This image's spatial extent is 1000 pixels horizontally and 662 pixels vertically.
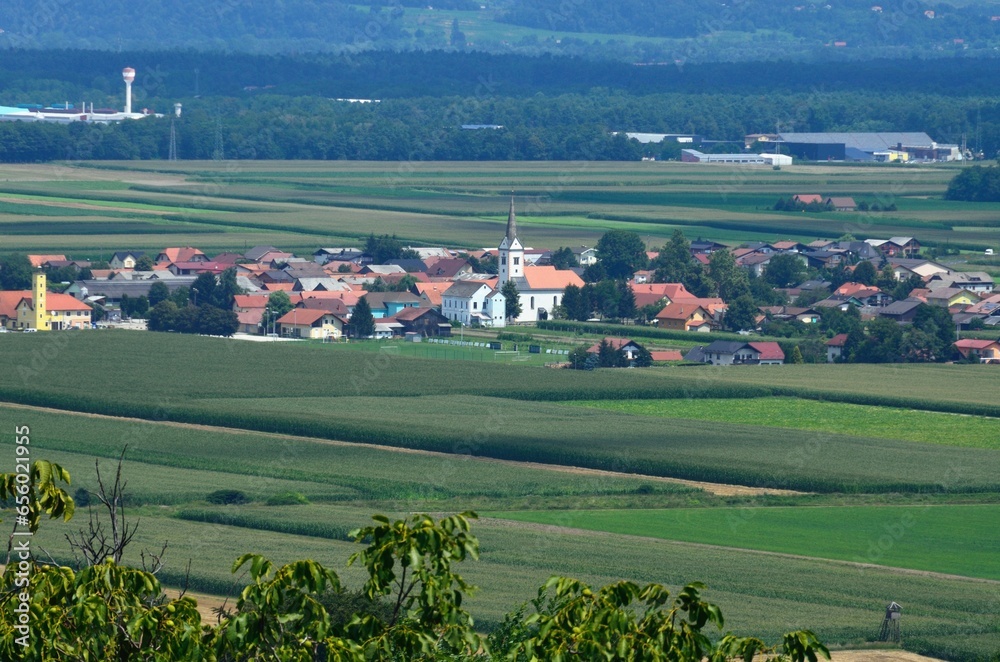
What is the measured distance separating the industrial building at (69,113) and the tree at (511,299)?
87.5 m

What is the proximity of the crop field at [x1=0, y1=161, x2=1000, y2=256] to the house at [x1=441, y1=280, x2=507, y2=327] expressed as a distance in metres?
20.8

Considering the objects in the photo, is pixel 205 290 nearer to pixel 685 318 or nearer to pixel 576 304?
pixel 576 304

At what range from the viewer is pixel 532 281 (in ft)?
259

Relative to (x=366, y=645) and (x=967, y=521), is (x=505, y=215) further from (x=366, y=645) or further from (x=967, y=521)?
(x=366, y=645)

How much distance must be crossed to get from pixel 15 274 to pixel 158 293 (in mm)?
6530

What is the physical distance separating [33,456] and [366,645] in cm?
3023

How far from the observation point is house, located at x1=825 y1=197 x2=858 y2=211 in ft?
384

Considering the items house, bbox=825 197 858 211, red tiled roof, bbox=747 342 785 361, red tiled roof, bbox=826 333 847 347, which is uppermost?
house, bbox=825 197 858 211

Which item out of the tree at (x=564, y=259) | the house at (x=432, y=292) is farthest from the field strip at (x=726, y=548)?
the tree at (x=564, y=259)

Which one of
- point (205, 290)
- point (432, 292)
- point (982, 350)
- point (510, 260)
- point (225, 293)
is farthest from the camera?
point (432, 292)

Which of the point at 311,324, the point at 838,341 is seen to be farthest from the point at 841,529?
the point at 311,324

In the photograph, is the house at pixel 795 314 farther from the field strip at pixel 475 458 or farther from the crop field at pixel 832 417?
the field strip at pixel 475 458

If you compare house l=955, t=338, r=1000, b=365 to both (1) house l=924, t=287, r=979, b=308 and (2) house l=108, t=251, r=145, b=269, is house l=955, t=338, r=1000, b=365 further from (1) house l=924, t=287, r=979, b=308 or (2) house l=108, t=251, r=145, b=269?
(2) house l=108, t=251, r=145, b=269

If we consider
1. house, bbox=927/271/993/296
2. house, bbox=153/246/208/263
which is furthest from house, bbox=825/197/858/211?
house, bbox=153/246/208/263
